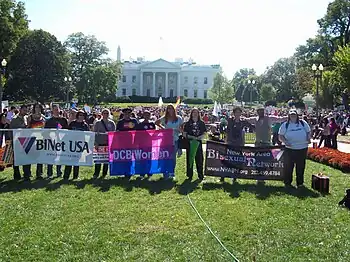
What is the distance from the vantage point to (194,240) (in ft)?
20.8

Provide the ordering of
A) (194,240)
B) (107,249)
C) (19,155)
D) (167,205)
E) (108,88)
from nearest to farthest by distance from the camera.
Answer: (107,249)
(194,240)
(167,205)
(19,155)
(108,88)

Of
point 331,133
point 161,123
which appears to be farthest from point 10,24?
point 161,123

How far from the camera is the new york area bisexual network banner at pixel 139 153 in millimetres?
11242

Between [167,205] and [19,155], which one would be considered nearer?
[167,205]

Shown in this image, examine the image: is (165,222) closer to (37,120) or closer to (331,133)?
(37,120)

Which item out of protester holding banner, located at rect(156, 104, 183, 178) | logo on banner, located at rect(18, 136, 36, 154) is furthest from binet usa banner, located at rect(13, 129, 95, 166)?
protester holding banner, located at rect(156, 104, 183, 178)

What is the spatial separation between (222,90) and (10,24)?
174 feet

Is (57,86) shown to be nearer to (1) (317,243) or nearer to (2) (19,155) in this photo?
(2) (19,155)

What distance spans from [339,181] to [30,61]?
64.8m

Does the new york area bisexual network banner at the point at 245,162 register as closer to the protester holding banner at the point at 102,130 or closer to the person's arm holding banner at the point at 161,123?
the person's arm holding banner at the point at 161,123

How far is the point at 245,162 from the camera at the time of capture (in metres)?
10.9


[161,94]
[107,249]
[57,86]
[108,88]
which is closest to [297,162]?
Answer: [107,249]

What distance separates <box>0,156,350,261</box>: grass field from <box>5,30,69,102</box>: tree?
6174cm

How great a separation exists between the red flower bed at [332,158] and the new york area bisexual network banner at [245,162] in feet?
12.6
